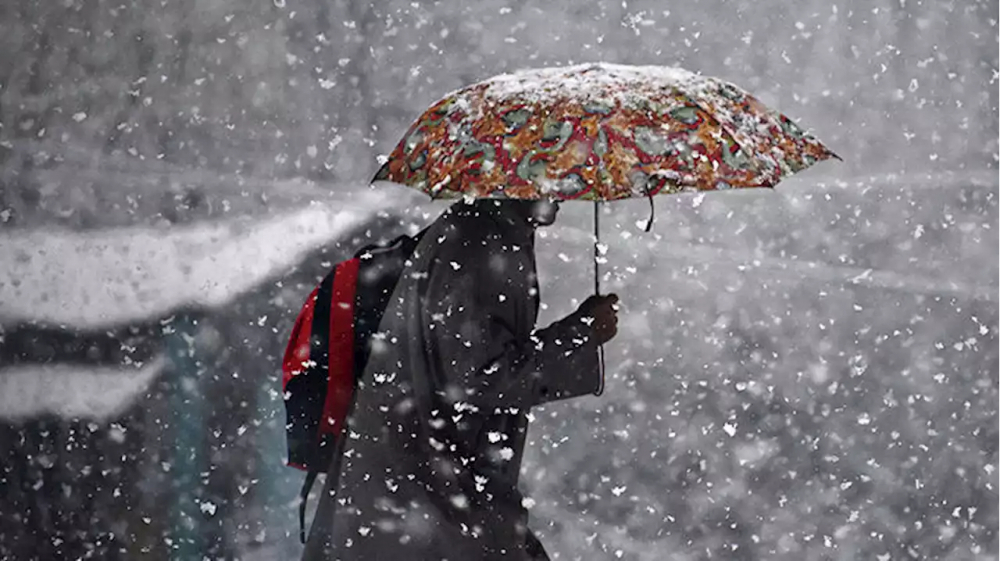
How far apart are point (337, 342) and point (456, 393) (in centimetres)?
25

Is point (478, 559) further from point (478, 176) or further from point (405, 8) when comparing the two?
point (405, 8)

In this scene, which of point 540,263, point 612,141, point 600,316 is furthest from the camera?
point 540,263

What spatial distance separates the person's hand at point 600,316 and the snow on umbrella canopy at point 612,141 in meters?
0.26

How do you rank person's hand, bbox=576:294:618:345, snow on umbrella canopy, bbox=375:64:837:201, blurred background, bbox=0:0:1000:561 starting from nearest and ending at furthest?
snow on umbrella canopy, bbox=375:64:837:201 → person's hand, bbox=576:294:618:345 → blurred background, bbox=0:0:1000:561

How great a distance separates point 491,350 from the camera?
7.06ft

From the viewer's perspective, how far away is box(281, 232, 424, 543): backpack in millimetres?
2213

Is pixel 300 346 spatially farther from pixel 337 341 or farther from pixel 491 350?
pixel 491 350

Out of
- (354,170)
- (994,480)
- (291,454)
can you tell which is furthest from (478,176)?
(994,480)

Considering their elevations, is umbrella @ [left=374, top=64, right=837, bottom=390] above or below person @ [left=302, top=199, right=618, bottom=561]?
above

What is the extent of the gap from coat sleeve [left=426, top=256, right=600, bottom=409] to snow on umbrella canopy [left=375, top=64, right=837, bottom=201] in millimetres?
184

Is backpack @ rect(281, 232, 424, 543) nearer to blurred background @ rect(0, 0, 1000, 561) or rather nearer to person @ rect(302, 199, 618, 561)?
person @ rect(302, 199, 618, 561)

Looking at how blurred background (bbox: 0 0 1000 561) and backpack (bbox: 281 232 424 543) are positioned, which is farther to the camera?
blurred background (bbox: 0 0 1000 561)

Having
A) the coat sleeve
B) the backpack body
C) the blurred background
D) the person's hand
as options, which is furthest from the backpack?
the blurred background

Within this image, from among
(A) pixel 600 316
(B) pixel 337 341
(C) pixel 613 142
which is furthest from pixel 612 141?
(B) pixel 337 341
